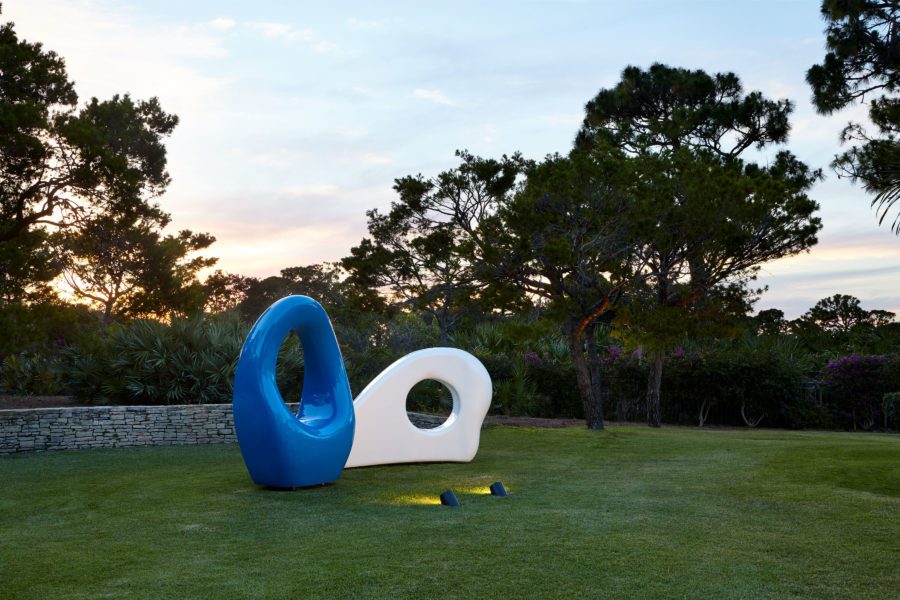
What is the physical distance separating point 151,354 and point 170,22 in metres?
7.51

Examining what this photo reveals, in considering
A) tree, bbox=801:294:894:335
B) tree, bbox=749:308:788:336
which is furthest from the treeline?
tree, bbox=801:294:894:335

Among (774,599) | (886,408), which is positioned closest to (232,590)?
(774,599)

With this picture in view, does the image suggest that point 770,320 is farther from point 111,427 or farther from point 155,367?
point 111,427

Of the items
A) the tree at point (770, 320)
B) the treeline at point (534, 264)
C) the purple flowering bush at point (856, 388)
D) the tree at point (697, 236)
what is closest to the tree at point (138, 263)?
the treeline at point (534, 264)

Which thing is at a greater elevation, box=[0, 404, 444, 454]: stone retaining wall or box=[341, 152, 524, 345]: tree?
box=[341, 152, 524, 345]: tree

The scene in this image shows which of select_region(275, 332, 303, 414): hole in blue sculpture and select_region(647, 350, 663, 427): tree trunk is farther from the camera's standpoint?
select_region(647, 350, 663, 427): tree trunk

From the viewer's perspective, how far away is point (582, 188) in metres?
16.2

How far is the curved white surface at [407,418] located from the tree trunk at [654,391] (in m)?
9.10

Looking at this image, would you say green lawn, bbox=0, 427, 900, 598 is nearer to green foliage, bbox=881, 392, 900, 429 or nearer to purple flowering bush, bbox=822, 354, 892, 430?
green foliage, bbox=881, 392, 900, 429

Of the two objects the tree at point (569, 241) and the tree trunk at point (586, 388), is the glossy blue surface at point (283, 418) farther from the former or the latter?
the tree trunk at point (586, 388)

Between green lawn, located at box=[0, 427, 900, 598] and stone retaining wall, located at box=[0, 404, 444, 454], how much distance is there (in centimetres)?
258

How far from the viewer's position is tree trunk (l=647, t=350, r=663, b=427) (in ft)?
68.0

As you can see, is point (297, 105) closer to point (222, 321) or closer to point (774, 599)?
point (222, 321)

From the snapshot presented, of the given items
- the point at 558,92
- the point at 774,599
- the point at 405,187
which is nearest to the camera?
the point at 774,599
